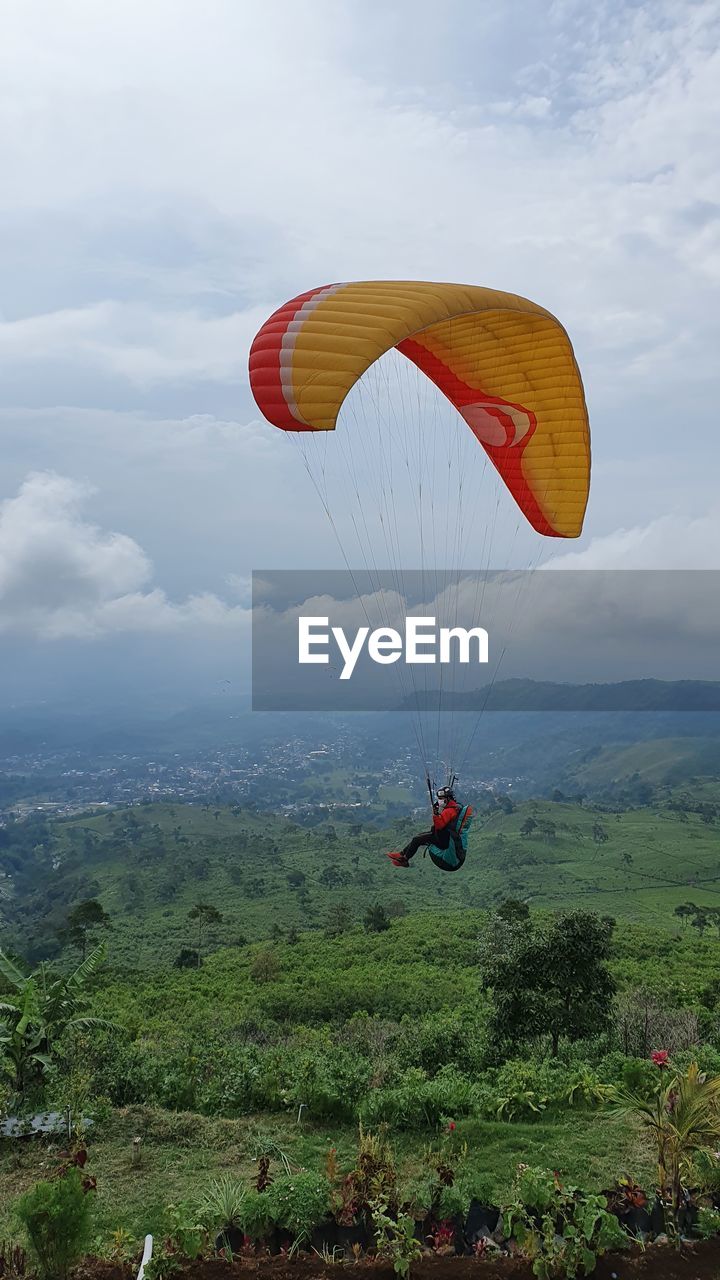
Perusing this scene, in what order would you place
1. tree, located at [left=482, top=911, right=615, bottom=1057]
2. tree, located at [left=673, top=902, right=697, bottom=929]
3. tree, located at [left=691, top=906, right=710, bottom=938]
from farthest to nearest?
tree, located at [left=673, top=902, right=697, bottom=929]
tree, located at [left=691, top=906, right=710, bottom=938]
tree, located at [left=482, top=911, right=615, bottom=1057]

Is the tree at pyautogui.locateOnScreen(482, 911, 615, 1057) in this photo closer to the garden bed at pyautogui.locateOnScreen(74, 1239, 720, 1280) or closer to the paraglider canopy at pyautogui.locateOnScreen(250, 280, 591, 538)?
the garden bed at pyautogui.locateOnScreen(74, 1239, 720, 1280)

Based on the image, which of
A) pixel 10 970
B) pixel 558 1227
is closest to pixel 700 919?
pixel 10 970

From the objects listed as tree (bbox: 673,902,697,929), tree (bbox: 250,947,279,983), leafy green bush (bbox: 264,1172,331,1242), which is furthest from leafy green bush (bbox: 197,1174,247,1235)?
tree (bbox: 673,902,697,929)

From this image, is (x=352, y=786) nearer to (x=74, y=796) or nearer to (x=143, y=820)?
(x=74, y=796)

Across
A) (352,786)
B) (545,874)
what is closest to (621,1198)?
(545,874)

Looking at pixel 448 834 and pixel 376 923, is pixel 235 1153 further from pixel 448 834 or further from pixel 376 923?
pixel 376 923

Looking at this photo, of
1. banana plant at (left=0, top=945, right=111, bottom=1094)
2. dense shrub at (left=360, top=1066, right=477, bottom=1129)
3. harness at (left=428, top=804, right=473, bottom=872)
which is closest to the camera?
dense shrub at (left=360, top=1066, right=477, bottom=1129)

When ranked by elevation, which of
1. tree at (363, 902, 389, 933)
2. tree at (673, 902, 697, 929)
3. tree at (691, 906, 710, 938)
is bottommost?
tree at (673, 902, 697, 929)

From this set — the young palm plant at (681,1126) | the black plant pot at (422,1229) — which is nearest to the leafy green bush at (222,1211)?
the black plant pot at (422,1229)
